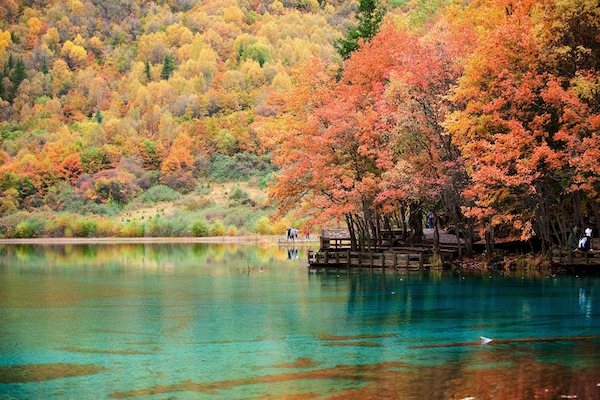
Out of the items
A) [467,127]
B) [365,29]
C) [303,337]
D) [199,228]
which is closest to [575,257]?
[467,127]

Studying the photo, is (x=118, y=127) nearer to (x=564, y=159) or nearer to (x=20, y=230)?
(x=20, y=230)

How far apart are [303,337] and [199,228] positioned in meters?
83.9

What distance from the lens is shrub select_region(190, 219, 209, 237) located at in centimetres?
10694

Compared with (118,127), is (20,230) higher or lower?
lower

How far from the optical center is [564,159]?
1538 inches

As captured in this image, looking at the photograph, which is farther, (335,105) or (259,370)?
(335,105)

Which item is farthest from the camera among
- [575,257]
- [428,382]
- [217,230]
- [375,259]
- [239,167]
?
[239,167]

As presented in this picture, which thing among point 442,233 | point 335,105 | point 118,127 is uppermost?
point 118,127

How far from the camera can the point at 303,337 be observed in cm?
2444

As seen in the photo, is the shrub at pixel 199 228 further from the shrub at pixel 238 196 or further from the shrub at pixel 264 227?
the shrub at pixel 238 196

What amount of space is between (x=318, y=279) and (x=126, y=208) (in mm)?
90618

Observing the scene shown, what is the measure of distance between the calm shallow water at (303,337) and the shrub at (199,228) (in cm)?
6276

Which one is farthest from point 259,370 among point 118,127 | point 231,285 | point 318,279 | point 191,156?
point 118,127

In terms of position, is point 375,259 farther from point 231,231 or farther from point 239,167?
point 239,167
